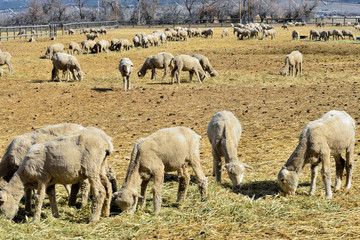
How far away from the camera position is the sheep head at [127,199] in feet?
23.4

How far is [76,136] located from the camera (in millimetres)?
7242

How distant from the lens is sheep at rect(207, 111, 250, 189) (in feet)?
27.9

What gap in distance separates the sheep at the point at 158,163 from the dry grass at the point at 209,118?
0.82 ft

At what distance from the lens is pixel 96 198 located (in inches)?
279

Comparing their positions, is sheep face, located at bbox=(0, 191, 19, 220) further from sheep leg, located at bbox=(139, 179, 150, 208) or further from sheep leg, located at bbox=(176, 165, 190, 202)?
sheep leg, located at bbox=(176, 165, 190, 202)

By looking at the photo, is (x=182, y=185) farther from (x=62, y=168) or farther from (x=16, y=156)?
(x=16, y=156)

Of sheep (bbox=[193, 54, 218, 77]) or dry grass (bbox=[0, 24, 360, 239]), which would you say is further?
sheep (bbox=[193, 54, 218, 77])

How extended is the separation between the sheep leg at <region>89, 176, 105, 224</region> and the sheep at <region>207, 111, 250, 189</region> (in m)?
2.45

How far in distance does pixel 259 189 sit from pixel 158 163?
2.16 metres

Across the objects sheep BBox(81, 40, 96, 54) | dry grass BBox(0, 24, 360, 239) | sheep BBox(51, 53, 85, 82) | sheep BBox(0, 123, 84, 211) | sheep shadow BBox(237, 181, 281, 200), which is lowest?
sheep shadow BBox(237, 181, 281, 200)

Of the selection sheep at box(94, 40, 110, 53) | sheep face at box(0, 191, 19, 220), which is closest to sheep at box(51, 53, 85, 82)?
sheep at box(94, 40, 110, 53)

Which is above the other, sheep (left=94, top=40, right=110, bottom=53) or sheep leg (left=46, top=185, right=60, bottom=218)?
sheep (left=94, top=40, right=110, bottom=53)

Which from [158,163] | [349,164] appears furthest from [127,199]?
[349,164]

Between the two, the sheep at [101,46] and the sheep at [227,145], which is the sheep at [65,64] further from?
the sheep at [227,145]
